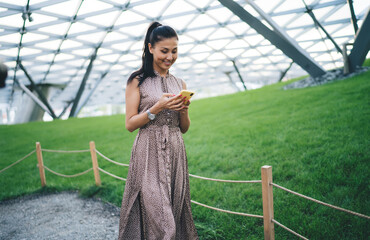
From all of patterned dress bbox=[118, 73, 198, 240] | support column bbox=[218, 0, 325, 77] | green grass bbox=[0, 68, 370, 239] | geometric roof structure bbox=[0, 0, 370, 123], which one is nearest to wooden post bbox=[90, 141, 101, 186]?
green grass bbox=[0, 68, 370, 239]

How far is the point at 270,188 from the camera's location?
2.54 metres

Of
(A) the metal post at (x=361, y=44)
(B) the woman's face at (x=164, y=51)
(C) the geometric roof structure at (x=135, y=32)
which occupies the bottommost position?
(B) the woman's face at (x=164, y=51)

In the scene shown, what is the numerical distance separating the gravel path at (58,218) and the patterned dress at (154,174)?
197 cm

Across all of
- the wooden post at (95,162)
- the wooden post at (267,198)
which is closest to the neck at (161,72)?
the wooden post at (267,198)

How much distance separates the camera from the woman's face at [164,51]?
188 cm

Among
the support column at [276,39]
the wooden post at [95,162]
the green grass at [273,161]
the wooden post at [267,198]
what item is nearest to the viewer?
the wooden post at [267,198]

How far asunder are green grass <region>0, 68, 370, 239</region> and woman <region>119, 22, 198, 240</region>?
63.5 inches

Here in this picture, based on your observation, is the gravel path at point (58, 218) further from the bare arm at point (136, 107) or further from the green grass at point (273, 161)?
the bare arm at point (136, 107)

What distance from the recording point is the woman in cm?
186

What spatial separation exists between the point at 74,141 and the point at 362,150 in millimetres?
9627

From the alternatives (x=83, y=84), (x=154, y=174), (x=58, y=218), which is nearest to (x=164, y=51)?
(x=154, y=174)

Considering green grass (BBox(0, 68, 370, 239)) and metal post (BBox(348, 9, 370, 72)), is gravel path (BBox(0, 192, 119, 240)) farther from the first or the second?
metal post (BBox(348, 9, 370, 72))

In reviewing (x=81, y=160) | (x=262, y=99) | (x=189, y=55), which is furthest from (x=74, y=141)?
(x=189, y=55)

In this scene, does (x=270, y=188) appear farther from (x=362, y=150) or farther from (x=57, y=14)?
(x=57, y=14)
